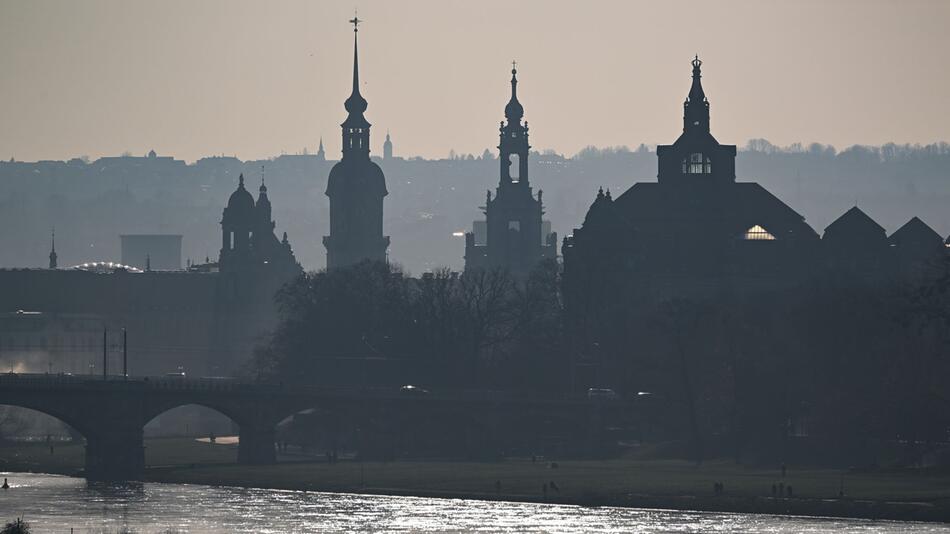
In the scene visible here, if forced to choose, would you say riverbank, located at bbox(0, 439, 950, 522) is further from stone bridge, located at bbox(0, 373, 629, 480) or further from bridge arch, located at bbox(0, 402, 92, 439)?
bridge arch, located at bbox(0, 402, 92, 439)

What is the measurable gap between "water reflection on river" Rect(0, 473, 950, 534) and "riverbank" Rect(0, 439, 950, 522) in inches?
58.7

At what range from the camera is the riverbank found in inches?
6083

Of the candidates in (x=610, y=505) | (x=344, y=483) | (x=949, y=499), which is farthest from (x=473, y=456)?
(x=949, y=499)

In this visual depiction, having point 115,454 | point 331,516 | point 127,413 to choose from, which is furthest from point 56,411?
point 331,516

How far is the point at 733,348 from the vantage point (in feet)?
637

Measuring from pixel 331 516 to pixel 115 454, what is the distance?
35707 millimetres

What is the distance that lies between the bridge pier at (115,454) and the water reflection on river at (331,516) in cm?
1350

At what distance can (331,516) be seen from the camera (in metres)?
162

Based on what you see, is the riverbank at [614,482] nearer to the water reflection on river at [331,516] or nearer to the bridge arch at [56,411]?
the water reflection on river at [331,516]

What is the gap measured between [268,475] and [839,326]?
33814 mm

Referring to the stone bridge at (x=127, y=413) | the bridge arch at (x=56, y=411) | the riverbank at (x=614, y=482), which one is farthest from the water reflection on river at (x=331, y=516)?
the stone bridge at (x=127, y=413)

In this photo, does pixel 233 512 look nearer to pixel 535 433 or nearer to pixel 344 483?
pixel 344 483

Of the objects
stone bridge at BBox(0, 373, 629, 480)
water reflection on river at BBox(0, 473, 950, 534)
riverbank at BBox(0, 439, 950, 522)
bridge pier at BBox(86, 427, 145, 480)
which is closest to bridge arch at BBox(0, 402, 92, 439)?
stone bridge at BBox(0, 373, 629, 480)

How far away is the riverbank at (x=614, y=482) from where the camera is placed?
154500mm
